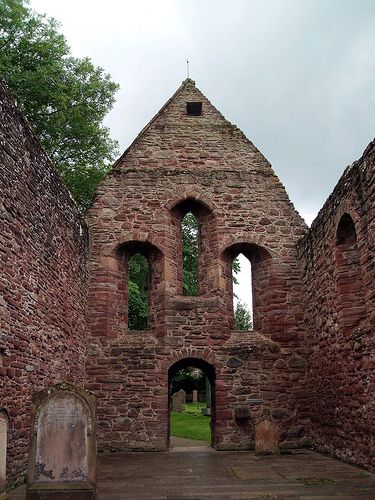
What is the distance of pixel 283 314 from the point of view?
12.3 metres

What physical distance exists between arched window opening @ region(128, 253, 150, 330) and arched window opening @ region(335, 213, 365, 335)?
7969mm

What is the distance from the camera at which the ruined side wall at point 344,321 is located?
7.95m

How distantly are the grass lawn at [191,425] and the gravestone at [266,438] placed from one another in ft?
12.3

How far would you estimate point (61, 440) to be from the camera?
5.83m

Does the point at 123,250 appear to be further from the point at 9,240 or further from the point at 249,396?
the point at 9,240

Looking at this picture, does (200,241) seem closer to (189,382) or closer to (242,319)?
(189,382)

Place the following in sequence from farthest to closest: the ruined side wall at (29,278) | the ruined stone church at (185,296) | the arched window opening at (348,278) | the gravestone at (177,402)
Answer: the gravestone at (177,402) → the arched window opening at (348,278) → the ruined stone church at (185,296) → the ruined side wall at (29,278)

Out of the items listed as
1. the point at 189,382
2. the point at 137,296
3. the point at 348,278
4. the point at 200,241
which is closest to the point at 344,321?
the point at 348,278

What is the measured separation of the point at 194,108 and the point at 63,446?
11441 millimetres

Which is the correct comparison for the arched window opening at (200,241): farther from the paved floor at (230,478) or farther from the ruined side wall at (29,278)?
the paved floor at (230,478)

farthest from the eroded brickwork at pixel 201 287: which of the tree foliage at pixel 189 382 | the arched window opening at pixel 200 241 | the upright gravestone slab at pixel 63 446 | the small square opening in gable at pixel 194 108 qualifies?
the tree foliage at pixel 189 382

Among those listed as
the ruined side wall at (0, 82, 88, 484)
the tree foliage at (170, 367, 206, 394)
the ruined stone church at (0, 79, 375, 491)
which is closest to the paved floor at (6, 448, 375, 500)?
the ruined stone church at (0, 79, 375, 491)

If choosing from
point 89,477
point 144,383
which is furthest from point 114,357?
point 89,477

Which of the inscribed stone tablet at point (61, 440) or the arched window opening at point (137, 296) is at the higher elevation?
the arched window opening at point (137, 296)
